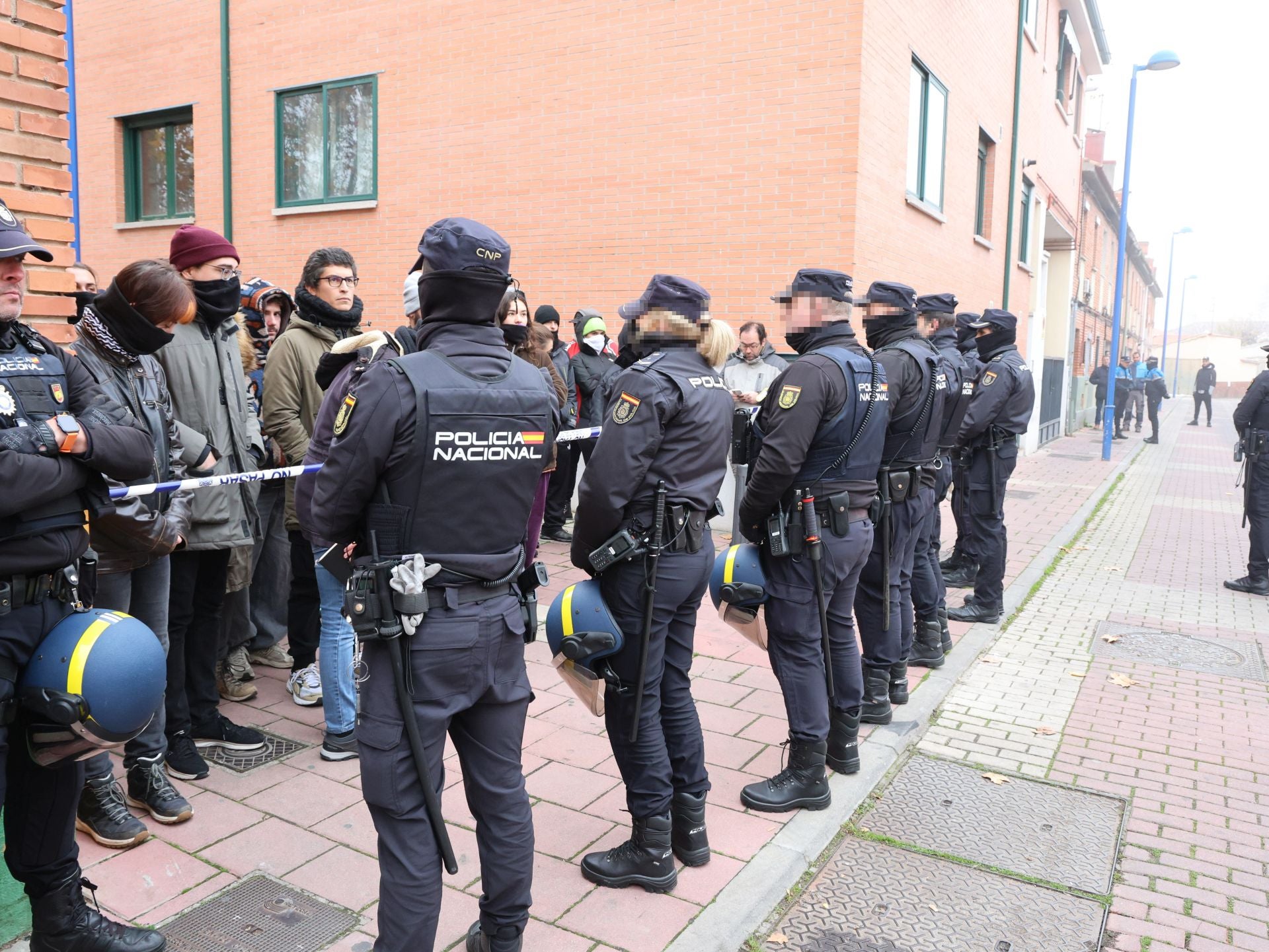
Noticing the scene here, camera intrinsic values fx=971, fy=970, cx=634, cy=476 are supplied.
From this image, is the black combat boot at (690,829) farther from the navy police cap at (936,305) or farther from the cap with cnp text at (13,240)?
the navy police cap at (936,305)

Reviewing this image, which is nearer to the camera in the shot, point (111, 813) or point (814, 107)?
point (111, 813)

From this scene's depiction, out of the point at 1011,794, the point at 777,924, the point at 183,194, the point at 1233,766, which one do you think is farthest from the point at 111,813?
the point at 183,194

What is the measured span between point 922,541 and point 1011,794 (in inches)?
73.2

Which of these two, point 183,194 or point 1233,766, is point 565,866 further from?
point 183,194

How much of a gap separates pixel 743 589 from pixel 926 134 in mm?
9203

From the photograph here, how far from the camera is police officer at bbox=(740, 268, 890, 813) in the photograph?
4.07m

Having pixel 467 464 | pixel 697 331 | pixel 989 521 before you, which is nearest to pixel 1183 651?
pixel 989 521

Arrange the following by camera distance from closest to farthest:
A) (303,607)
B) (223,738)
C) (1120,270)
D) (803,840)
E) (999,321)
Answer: (803,840) → (223,738) → (303,607) → (999,321) → (1120,270)

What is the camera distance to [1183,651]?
22.7ft

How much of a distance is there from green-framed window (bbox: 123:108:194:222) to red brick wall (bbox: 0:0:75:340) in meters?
11.0

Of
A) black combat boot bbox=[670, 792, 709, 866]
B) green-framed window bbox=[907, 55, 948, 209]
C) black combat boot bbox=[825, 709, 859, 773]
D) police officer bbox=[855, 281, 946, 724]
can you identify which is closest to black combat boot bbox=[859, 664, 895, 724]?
police officer bbox=[855, 281, 946, 724]

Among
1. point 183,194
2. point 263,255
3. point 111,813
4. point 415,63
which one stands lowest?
point 111,813

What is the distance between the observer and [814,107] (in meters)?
9.23

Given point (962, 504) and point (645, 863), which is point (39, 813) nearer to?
point (645, 863)
